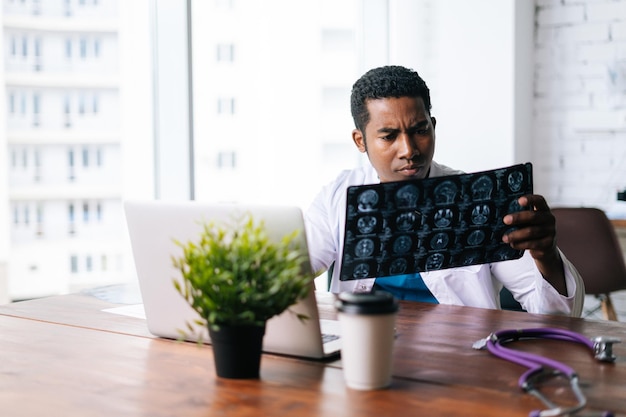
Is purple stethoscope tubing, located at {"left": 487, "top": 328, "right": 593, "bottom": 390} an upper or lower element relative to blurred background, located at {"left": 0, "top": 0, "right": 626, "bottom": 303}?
lower

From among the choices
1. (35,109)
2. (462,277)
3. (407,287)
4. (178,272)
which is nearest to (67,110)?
(35,109)

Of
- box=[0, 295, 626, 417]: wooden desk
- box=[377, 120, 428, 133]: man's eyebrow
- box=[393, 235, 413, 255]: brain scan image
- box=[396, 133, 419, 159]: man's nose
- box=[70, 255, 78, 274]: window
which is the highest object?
box=[377, 120, 428, 133]: man's eyebrow

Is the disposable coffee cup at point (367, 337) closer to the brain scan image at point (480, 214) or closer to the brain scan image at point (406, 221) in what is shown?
the brain scan image at point (406, 221)

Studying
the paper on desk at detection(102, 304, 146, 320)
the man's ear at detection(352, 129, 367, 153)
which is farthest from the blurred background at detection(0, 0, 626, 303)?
the paper on desk at detection(102, 304, 146, 320)

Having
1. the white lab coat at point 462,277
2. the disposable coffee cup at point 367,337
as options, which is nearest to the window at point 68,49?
the white lab coat at point 462,277

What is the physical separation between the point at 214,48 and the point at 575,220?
5.71ft

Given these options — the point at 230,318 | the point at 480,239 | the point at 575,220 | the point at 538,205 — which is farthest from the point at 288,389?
the point at 575,220

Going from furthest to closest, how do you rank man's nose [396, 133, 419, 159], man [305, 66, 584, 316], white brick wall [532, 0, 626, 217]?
white brick wall [532, 0, 626, 217] < man's nose [396, 133, 419, 159] < man [305, 66, 584, 316]

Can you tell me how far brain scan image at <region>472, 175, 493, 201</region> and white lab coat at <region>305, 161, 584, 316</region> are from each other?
14.5 inches

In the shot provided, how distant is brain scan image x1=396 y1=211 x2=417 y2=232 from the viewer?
1462 millimetres

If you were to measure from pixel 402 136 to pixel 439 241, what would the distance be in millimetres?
554

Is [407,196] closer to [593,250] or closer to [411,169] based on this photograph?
[411,169]

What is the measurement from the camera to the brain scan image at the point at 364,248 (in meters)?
1.42

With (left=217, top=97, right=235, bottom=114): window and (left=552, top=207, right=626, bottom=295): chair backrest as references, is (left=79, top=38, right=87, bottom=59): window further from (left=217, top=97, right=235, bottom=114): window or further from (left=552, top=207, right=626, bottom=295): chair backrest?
(left=552, top=207, right=626, bottom=295): chair backrest
